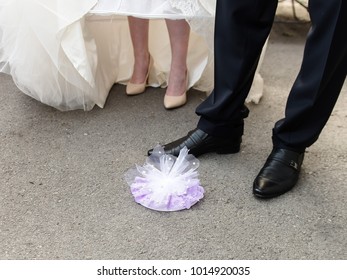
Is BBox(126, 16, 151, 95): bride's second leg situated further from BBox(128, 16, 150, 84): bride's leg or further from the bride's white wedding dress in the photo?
the bride's white wedding dress

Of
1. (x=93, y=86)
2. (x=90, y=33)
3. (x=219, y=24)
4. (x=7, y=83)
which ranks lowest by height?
(x=7, y=83)

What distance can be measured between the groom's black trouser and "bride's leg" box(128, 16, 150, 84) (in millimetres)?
421

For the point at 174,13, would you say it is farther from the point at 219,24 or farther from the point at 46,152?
the point at 46,152

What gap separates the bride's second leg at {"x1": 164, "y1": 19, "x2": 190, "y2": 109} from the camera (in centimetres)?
142

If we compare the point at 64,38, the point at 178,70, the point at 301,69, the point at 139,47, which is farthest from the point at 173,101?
the point at 301,69

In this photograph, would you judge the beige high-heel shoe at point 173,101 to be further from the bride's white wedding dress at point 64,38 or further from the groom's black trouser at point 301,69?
the groom's black trouser at point 301,69

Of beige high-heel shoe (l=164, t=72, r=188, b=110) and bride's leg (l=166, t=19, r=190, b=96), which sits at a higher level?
bride's leg (l=166, t=19, r=190, b=96)

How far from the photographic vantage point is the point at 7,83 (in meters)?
1.62

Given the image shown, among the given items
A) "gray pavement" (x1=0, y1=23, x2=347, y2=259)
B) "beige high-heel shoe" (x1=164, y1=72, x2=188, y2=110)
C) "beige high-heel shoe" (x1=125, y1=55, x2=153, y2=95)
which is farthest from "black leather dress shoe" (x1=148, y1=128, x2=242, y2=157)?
"beige high-heel shoe" (x1=125, y1=55, x2=153, y2=95)

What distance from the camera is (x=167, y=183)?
111cm

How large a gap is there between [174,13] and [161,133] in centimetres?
32
